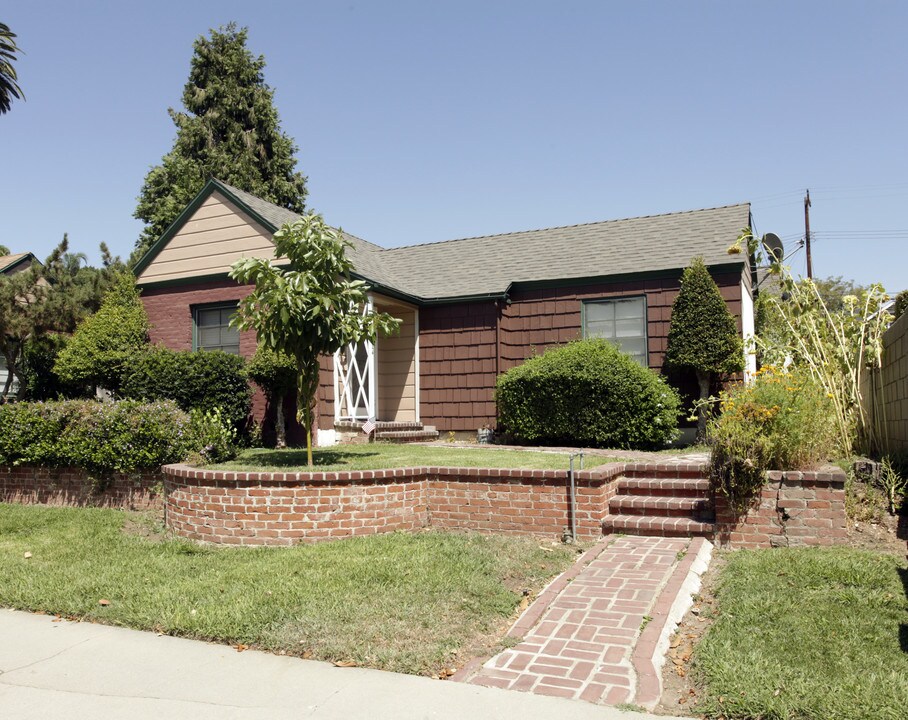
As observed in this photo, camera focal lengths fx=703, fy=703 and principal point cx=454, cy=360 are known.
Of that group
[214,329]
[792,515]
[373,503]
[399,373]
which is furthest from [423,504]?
[214,329]

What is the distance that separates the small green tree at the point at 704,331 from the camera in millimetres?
12273

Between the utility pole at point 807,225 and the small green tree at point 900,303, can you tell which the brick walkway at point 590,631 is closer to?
the small green tree at point 900,303

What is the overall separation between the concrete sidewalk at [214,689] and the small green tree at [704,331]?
373 inches

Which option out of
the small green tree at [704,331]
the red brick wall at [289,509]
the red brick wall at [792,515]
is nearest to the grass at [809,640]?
the red brick wall at [792,515]

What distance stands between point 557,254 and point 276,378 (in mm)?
6593

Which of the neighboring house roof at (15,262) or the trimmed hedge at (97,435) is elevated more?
the neighboring house roof at (15,262)

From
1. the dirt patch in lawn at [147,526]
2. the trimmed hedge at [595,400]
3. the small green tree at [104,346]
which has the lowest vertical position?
the dirt patch in lawn at [147,526]

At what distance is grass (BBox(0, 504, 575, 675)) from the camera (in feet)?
14.9

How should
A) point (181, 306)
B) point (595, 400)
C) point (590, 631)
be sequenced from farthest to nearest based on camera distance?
point (181, 306) → point (595, 400) → point (590, 631)

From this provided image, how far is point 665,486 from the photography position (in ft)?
24.3

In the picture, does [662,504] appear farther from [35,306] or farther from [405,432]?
[35,306]

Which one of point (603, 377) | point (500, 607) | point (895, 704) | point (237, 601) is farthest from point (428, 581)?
point (603, 377)

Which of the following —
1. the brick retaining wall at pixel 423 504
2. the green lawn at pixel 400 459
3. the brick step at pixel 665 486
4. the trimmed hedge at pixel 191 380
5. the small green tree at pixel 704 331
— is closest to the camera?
the brick retaining wall at pixel 423 504

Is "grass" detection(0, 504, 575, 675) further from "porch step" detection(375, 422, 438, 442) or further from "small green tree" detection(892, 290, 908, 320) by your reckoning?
"porch step" detection(375, 422, 438, 442)
